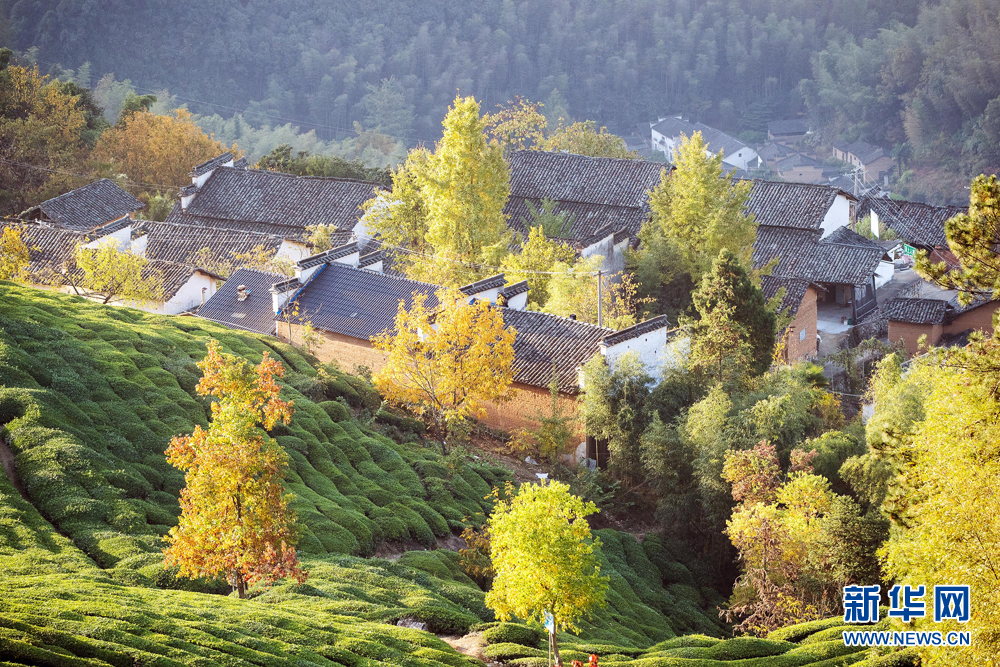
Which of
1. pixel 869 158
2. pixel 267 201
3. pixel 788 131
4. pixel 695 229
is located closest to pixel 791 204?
pixel 695 229

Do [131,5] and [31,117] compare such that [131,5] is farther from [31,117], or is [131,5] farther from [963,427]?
[963,427]

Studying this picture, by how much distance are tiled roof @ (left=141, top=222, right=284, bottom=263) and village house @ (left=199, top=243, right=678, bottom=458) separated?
20.2ft

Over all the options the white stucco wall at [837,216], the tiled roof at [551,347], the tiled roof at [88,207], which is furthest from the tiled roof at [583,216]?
the tiled roof at [88,207]

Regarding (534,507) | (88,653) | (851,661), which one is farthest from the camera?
(851,661)

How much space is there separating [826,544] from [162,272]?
27474 mm

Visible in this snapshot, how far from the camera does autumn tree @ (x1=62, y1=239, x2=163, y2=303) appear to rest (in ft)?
111

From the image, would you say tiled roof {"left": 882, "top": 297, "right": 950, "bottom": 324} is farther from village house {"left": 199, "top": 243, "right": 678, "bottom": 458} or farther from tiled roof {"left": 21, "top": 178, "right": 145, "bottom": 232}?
tiled roof {"left": 21, "top": 178, "right": 145, "bottom": 232}

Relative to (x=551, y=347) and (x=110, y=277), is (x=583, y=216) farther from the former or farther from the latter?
(x=110, y=277)

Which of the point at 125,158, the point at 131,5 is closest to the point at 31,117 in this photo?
the point at 125,158

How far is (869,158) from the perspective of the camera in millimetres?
99625

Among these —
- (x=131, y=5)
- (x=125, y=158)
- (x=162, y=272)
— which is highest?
(x=131, y=5)

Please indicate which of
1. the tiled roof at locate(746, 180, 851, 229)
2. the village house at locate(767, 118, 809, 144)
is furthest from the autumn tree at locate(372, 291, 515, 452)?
the village house at locate(767, 118, 809, 144)

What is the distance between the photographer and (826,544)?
2061cm

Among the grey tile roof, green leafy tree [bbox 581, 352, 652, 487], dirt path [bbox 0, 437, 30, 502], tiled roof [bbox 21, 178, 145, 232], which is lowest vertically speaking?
dirt path [bbox 0, 437, 30, 502]
